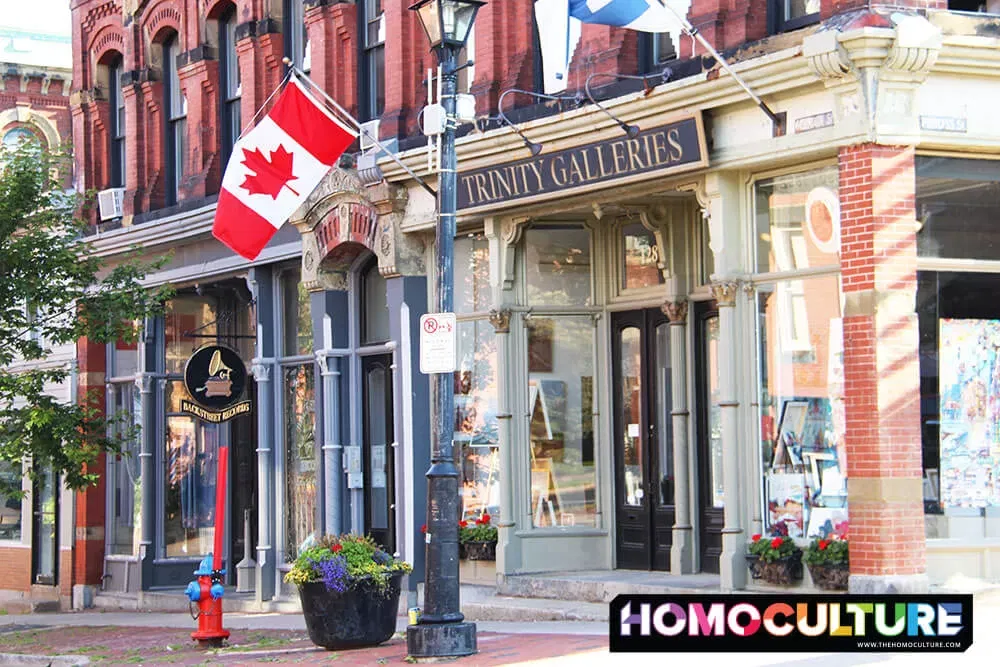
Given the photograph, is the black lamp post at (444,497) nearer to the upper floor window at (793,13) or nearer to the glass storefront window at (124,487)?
the upper floor window at (793,13)

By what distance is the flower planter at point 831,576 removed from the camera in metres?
14.4

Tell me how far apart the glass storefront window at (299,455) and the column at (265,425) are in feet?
0.74

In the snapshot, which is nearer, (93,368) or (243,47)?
(243,47)

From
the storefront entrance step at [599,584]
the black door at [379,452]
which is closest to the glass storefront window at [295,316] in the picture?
the black door at [379,452]

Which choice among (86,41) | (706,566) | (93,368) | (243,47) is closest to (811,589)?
(706,566)

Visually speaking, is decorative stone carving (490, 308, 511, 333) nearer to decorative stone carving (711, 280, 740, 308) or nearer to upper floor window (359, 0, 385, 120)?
decorative stone carving (711, 280, 740, 308)

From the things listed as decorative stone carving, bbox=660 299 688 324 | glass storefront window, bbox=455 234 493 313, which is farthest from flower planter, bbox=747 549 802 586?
glass storefront window, bbox=455 234 493 313

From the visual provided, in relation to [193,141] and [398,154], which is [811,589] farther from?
[193,141]

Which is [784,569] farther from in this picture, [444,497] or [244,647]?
[244,647]

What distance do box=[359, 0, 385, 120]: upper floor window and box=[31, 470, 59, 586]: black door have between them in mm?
9676

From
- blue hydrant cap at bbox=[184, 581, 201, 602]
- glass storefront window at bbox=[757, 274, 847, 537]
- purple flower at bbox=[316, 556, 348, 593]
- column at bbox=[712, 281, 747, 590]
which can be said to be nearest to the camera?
glass storefront window at bbox=[757, 274, 847, 537]

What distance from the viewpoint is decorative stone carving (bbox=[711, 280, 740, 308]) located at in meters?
15.6

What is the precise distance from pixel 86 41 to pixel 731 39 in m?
15.2

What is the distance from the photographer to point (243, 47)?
23.2 metres
